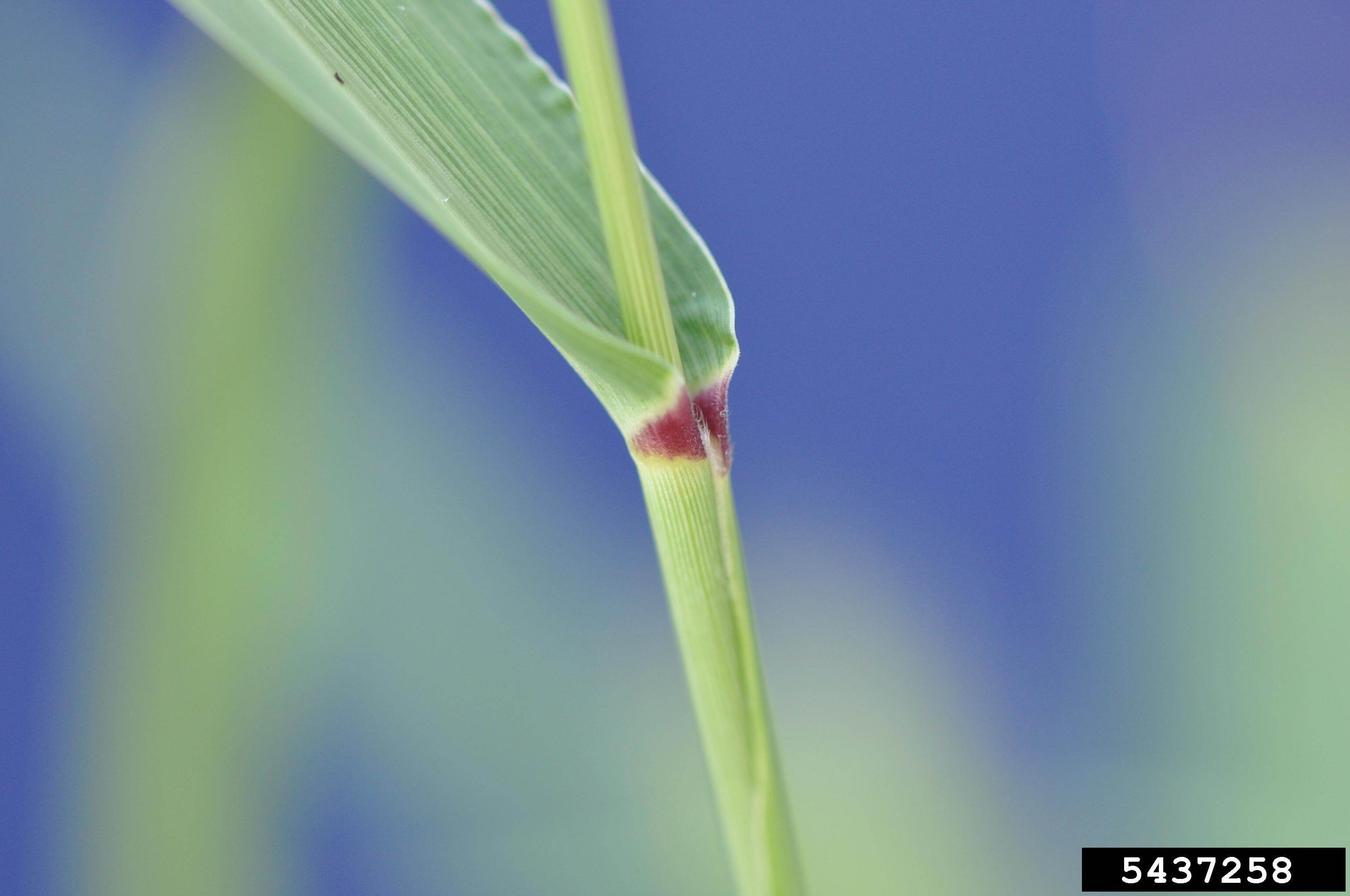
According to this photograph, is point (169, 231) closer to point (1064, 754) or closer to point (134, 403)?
point (134, 403)

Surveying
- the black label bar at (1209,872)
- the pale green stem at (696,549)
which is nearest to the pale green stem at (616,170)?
the pale green stem at (696,549)

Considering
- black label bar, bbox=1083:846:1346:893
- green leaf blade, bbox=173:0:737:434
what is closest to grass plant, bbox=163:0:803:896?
green leaf blade, bbox=173:0:737:434

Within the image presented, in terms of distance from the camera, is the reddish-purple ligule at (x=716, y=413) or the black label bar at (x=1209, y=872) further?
the black label bar at (x=1209, y=872)

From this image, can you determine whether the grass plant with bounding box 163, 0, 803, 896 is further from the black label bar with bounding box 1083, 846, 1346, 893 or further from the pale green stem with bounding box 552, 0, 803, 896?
the black label bar with bounding box 1083, 846, 1346, 893

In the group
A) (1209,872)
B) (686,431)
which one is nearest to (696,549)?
(686,431)

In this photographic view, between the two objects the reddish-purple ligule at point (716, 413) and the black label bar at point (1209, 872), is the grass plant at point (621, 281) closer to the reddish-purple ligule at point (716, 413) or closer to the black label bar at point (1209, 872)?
the reddish-purple ligule at point (716, 413)

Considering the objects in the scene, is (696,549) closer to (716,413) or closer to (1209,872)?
(716,413)

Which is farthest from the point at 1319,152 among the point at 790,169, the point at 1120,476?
the point at 790,169

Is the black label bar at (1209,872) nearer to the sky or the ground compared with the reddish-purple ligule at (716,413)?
nearer to the ground
